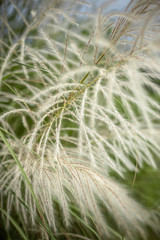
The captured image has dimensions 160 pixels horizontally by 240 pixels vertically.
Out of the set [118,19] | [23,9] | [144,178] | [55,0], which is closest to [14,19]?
[23,9]

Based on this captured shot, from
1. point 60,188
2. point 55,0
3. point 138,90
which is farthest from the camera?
point 55,0

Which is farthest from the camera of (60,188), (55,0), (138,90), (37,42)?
(37,42)

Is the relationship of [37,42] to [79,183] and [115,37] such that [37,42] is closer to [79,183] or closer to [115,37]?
[115,37]

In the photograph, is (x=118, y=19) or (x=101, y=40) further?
(x=118, y=19)

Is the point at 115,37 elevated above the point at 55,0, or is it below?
below

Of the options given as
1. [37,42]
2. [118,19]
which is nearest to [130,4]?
[118,19]

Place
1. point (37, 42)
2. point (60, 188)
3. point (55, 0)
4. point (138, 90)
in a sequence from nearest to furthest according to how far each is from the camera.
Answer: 1. point (138, 90)
2. point (60, 188)
3. point (55, 0)
4. point (37, 42)

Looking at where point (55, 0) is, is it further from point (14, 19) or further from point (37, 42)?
point (14, 19)

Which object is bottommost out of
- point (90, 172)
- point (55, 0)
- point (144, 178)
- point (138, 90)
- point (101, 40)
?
point (144, 178)

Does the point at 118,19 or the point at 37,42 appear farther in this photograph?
the point at 37,42
